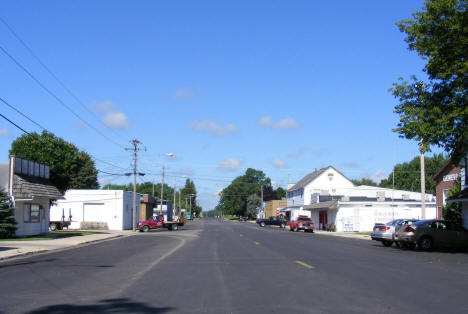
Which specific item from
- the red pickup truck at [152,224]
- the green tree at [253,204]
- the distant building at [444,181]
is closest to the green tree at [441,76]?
the distant building at [444,181]

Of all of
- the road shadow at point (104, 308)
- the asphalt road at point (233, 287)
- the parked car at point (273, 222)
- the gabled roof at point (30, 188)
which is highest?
the gabled roof at point (30, 188)

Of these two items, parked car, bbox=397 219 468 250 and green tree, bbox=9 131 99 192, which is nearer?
parked car, bbox=397 219 468 250

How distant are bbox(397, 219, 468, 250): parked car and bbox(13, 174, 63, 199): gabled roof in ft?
78.6

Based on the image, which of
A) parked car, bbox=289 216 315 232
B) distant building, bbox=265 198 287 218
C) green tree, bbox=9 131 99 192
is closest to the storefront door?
parked car, bbox=289 216 315 232

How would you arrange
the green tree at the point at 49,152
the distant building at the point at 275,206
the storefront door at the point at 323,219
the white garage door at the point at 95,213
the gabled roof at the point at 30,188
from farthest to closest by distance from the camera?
the distant building at the point at 275,206, the storefront door at the point at 323,219, the white garage door at the point at 95,213, the green tree at the point at 49,152, the gabled roof at the point at 30,188

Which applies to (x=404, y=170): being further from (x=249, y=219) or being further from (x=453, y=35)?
(x=453, y=35)

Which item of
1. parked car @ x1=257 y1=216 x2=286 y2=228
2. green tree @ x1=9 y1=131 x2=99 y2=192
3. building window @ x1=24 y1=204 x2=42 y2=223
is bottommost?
parked car @ x1=257 y1=216 x2=286 y2=228

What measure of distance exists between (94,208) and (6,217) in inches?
938

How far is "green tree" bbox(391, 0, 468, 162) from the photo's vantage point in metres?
23.4

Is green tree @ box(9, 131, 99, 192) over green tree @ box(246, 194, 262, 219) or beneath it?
over

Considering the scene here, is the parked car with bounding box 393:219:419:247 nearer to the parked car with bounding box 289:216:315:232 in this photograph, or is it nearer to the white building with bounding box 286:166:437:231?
the white building with bounding box 286:166:437:231

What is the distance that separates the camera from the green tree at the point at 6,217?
30.4 metres

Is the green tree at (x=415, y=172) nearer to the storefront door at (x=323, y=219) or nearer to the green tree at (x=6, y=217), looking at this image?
the storefront door at (x=323, y=219)

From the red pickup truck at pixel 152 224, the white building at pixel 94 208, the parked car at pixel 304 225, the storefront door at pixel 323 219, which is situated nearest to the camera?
the red pickup truck at pixel 152 224
